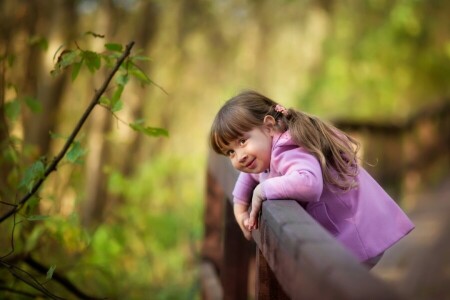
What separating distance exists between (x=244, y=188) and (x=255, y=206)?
408 mm

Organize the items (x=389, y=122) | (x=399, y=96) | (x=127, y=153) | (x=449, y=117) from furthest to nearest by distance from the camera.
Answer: (x=127, y=153) → (x=399, y=96) → (x=449, y=117) → (x=389, y=122)

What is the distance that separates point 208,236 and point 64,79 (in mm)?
6296

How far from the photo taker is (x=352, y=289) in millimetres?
1203

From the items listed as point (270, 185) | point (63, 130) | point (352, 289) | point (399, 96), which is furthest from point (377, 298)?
point (399, 96)

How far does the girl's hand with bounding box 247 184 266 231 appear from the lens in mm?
2305

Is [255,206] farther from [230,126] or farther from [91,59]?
[91,59]

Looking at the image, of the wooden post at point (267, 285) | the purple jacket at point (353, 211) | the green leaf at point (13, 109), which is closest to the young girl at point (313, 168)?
the purple jacket at point (353, 211)

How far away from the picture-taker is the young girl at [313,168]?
2.46 meters

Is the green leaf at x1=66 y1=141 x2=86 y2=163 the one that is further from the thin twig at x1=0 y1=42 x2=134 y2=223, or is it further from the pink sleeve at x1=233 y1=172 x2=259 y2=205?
the pink sleeve at x1=233 y1=172 x2=259 y2=205

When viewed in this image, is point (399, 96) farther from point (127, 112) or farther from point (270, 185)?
point (270, 185)

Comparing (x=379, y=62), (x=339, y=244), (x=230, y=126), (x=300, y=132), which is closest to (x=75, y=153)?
(x=230, y=126)

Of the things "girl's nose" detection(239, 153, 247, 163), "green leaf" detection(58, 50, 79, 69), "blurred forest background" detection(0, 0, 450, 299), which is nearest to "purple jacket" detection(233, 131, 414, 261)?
"girl's nose" detection(239, 153, 247, 163)

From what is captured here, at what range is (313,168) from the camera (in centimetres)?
239

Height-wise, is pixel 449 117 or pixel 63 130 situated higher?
pixel 449 117
